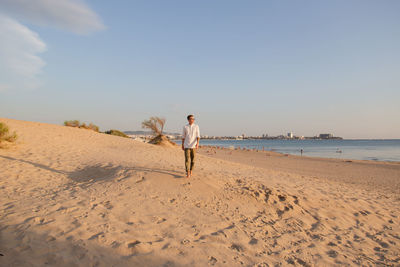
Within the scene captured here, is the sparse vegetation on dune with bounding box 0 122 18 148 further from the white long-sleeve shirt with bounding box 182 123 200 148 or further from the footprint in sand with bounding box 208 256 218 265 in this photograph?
the footprint in sand with bounding box 208 256 218 265

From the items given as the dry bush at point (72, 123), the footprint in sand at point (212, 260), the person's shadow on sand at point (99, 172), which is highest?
the dry bush at point (72, 123)

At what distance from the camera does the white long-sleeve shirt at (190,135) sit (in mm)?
6285

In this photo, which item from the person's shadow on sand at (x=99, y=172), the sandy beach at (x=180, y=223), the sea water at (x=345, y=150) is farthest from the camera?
the sea water at (x=345, y=150)

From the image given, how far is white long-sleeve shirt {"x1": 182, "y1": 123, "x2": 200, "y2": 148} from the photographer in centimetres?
629

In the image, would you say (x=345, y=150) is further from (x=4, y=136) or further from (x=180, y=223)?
(x=4, y=136)

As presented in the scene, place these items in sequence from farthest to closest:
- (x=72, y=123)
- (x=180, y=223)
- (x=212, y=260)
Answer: (x=72, y=123)
(x=180, y=223)
(x=212, y=260)

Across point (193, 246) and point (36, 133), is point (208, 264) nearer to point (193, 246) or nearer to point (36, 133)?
point (193, 246)

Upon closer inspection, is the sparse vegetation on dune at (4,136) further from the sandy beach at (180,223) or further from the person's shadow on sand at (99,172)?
the sandy beach at (180,223)

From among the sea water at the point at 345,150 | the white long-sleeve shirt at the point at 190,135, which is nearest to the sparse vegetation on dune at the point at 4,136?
the white long-sleeve shirt at the point at 190,135

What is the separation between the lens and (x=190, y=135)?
6.27 metres

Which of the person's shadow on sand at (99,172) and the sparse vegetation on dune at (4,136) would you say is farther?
the sparse vegetation on dune at (4,136)

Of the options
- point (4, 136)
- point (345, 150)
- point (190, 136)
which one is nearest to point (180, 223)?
point (190, 136)

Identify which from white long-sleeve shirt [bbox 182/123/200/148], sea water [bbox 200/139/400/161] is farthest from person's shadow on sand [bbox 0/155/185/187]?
sea water [bbox 200/139/400/161]

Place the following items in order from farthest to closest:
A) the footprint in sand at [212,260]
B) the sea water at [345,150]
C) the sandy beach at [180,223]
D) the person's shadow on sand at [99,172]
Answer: the sea water at [345,150] → the person's shadow on sand at [99,172] → the sandy beach at [180,223] → the footprint in sand at [212,260]
